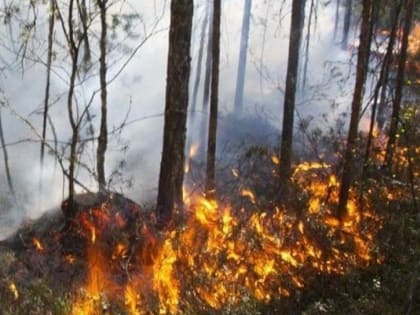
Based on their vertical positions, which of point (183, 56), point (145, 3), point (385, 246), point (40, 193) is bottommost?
point (40, 193)

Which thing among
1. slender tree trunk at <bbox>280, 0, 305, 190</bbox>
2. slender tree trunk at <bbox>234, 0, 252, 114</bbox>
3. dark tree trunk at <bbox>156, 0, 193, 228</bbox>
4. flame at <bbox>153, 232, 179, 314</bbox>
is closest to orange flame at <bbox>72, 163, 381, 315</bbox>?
Answer: flame at <bbox>153, 232, 179, 314</bbox>

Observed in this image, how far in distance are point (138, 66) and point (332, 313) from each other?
32.5 m

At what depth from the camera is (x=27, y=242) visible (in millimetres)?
11484

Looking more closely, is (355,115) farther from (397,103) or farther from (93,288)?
(93,288)

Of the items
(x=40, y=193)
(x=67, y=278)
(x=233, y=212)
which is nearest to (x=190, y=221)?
(x=233, y=212)

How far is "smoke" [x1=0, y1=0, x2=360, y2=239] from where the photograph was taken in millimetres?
21516

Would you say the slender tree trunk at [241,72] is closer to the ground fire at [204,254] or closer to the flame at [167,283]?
the ground fire at [204,254]

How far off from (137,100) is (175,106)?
23.5m

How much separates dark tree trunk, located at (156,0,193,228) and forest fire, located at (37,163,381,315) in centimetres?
68

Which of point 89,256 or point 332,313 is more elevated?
point 332,313

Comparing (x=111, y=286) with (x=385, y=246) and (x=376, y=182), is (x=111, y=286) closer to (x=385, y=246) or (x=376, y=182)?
(x=385, y=246)

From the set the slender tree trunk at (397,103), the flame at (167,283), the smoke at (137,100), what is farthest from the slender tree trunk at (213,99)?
the flame at (167,283)

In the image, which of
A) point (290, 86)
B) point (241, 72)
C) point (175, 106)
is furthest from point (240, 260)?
point (241, 72)

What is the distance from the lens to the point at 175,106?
952 cm
